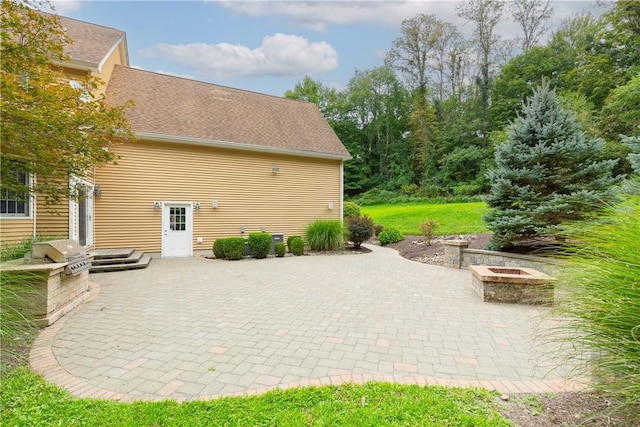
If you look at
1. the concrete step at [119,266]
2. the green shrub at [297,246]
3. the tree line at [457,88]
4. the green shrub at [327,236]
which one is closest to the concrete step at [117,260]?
the concrete step at [119,266]

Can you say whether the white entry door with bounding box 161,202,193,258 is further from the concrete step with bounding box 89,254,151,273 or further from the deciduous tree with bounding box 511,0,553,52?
the deciduous tree with bounding box 511,0,553,52

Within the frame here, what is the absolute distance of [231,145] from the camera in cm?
1182

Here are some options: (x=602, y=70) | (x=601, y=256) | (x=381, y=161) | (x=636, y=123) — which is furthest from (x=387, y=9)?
(x=381, y=161)

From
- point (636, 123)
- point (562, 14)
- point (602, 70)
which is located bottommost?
point (636, 123)

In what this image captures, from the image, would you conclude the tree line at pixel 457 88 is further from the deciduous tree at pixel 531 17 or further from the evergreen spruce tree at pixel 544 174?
the evergreen spruce tree at pixel 544 174

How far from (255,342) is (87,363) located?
1.68m

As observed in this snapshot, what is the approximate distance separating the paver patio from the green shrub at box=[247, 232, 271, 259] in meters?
4.13

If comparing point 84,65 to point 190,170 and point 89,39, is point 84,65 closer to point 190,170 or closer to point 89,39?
point 89,39

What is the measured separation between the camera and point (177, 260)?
1030cm

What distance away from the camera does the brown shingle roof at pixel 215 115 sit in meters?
11.4

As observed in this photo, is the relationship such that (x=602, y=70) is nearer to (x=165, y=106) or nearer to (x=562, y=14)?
(x=562, y=14)

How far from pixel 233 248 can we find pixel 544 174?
29.4 ft

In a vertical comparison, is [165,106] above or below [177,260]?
above

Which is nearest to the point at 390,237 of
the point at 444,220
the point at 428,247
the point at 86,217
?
the point at 428,247
